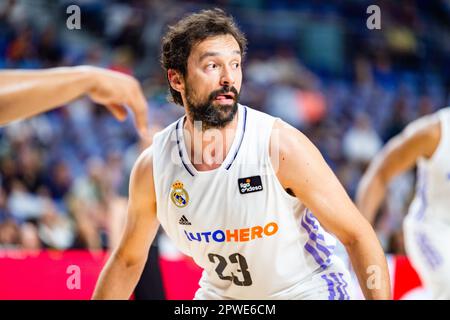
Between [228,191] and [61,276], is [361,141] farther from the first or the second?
[228,191]

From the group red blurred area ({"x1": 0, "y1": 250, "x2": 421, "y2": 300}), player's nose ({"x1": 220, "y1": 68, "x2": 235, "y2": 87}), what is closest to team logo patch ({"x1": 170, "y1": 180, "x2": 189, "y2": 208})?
player's nose ({"x1": 220, "y1": 68, "x2": 235, "y2": 87})

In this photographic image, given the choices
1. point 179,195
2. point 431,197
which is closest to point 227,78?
point 179,195

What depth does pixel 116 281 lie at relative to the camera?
3.65m

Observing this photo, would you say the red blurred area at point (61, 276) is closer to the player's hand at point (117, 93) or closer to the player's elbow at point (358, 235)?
the player's hand at point (117, 93)

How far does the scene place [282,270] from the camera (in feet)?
11.3

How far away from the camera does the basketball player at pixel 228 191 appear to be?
11.0ft

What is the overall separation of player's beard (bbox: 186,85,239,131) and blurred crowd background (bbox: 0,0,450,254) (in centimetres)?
393

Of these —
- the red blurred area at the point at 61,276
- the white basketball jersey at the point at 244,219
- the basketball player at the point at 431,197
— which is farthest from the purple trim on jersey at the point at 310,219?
the red blurred area at the point at 61,276

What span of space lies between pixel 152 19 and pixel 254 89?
1531 millimetres

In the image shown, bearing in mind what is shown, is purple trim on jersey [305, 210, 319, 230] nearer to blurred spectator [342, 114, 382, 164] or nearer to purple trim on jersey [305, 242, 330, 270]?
purple trim on jersey [305, 242, 330, 270]

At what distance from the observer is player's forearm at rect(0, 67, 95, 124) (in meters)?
3.08

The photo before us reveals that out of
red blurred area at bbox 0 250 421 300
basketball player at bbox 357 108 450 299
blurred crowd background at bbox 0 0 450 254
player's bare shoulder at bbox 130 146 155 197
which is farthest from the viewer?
blurred crowd background at bbox 0 0 450 254
